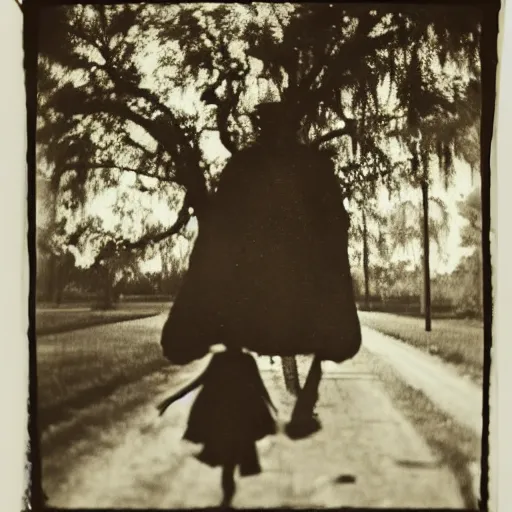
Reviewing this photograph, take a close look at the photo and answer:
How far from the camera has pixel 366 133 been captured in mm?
777

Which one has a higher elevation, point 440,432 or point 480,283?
point 480,283

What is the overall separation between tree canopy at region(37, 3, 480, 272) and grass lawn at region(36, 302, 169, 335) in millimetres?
96

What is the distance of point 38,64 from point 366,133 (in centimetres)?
53

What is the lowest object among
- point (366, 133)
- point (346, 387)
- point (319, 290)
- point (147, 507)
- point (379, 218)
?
point (147, 507)

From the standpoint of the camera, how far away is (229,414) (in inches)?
29.5

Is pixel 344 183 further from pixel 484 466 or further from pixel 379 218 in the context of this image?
pixel 484 466

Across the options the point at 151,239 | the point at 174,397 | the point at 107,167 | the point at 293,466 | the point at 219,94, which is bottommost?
the point at 293,466

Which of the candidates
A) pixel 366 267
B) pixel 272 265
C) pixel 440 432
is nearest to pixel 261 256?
pixel 272 265

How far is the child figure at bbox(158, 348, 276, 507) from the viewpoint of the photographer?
74cm

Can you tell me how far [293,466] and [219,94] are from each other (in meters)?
0.59

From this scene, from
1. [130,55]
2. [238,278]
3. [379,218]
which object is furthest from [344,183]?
[130,55]

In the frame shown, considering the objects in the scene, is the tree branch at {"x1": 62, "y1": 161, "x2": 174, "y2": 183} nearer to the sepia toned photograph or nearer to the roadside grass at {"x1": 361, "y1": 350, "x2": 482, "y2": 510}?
the sepia toned photograph

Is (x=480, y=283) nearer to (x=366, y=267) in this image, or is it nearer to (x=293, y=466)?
(x=366, y=267)

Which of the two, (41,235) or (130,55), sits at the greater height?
(130,55)
